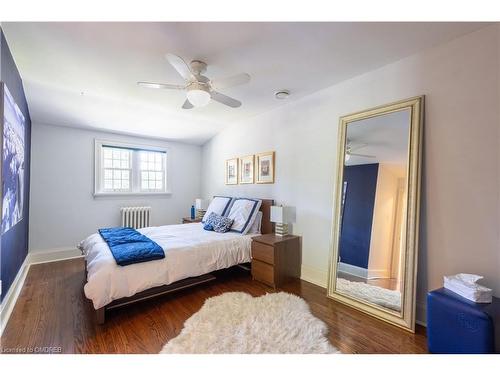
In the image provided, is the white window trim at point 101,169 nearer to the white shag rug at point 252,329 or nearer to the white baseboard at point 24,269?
the white baseboard at point 24,269

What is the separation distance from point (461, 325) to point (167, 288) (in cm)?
247

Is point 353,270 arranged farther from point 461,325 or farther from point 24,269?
point 24,269

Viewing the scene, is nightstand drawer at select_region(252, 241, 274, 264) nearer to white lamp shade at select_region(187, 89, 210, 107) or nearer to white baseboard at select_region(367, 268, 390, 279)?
white baseboard at select_region(367, 268, 390, 279)

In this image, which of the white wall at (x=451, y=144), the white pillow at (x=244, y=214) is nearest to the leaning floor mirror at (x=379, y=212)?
the white wall at (x=451, y=144)

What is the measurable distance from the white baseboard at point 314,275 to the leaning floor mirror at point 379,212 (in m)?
0.27

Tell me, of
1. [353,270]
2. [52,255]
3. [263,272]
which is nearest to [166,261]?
[263,272]

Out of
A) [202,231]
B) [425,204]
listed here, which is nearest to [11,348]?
[202,231]

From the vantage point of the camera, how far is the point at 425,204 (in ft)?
6.17

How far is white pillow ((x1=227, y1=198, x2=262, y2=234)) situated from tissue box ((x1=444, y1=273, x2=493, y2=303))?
215 centimetres

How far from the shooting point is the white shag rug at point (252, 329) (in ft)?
5.10

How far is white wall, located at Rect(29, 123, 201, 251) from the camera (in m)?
3.48

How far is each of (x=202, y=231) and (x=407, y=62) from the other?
3064 mm

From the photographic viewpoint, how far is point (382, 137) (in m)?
2.17
